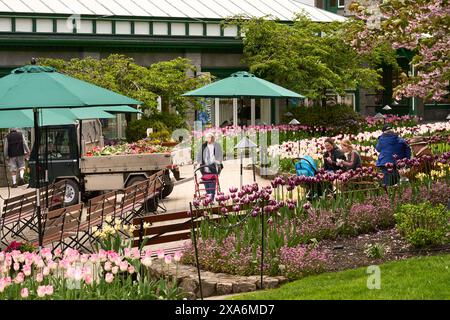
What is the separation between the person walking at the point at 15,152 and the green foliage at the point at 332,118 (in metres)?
14.4

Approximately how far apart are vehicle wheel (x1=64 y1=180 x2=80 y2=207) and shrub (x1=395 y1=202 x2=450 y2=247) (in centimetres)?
969

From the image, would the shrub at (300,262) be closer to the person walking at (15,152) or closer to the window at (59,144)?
the window at (59,144)

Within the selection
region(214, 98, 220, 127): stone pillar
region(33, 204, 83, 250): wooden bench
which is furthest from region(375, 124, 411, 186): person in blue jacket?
region(214, 98, 220, 127): stone pillar

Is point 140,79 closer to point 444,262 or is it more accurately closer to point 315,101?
point 315,101

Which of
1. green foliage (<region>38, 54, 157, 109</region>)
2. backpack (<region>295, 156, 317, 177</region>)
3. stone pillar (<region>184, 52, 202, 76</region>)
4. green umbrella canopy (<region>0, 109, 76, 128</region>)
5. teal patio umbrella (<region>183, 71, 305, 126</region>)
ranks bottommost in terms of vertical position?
backpack (<region>295, 156, 317, 177</region>)

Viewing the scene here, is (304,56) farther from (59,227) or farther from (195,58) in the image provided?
(59,227)

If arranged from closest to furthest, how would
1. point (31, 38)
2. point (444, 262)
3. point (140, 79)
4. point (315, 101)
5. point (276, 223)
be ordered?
point (444, 262)
point (276, 223)
point (140, 79)
point (31, 38)
point (315, 101)

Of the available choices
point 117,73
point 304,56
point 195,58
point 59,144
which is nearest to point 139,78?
point 117,73

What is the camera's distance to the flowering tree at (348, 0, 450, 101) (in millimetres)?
16891

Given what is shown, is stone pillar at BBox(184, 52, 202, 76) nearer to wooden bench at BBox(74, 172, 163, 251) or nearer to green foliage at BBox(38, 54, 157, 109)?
green foliage at BBox(38, 54, 157, 109)

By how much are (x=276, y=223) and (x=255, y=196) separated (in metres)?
0.50

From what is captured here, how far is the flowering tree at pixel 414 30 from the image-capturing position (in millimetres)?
16891
